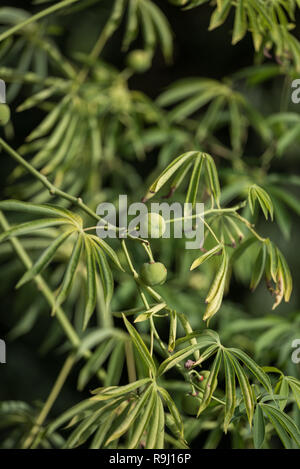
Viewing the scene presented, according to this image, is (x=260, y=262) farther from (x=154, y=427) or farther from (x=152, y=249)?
(x=152, y=249)

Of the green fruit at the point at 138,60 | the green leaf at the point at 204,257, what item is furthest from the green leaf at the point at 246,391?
the green fruit at the point at 138,60

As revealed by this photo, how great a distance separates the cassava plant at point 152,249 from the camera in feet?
1.99

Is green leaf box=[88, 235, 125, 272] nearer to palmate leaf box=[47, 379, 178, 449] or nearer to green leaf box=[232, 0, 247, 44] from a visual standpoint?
palmate leaf box=[47, 379, 178, 449]

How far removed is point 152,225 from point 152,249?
59cm

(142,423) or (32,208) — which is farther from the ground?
(32,208)

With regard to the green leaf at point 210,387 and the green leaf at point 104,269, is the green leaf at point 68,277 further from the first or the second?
the green leaf at point 210,387

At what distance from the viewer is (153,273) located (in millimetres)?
613

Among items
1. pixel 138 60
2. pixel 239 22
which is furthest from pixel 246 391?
pixel 138 60

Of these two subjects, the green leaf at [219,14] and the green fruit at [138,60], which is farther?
the green fruit at [138,60]

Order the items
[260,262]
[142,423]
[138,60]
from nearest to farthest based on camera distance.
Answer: [142,423], [260,262], [138,60]

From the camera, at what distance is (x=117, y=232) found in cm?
62

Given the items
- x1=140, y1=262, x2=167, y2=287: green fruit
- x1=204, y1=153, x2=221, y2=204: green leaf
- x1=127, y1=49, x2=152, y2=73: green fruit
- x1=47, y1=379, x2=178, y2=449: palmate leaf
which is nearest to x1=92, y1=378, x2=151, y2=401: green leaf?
x1=47, y1=379, x2=178, y2=449: palmate leaf

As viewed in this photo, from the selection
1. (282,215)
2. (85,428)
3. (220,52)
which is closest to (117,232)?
(85,428)
